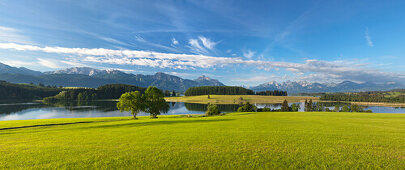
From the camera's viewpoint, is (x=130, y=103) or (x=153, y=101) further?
(x=153, y=101)

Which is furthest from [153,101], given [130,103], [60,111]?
[60,111]

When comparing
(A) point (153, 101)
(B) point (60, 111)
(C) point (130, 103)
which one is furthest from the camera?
(B) point (60, 111)

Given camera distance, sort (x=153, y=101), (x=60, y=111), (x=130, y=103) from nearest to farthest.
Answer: (x=130, y=103) < (x=153, y=101) < (x=60, y=111)

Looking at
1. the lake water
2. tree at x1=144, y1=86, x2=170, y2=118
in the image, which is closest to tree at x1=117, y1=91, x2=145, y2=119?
tree at x1=144, y1=86, x2=170, y2=118

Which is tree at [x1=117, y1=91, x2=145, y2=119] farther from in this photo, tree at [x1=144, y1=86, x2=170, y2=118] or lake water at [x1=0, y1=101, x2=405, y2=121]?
lake water at [x1=0, y1=101, x2=405, y2=121]

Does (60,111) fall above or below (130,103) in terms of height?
below

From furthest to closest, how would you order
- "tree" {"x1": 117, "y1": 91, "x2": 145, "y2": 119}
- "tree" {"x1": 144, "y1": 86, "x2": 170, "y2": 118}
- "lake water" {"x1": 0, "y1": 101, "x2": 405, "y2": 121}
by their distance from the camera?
"lake water" {"x1": 0, "y1": 101, "x2": 405, "y2": 121} < "tree" {"x1": 144, "y1": 86, "x2": 170, "y2": 118} < "tree" {"x1": 117, "y1": 91, "x2": 145, "y2": 119}

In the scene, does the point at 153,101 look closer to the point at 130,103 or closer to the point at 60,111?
the point at 130,103

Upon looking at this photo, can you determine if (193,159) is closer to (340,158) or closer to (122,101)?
(340,158)

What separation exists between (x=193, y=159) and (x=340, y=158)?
22.6 feet

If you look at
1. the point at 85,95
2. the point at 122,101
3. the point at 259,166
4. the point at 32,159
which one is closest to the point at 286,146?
the point at 259,166

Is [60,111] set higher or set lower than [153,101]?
lower

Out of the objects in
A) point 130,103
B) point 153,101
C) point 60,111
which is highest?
point 153,101

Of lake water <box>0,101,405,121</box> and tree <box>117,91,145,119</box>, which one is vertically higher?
tree <box>117,91,145,119</box>
